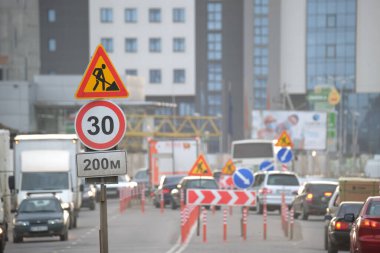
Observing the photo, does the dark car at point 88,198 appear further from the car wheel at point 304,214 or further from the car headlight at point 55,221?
the car headlight at point 55,221

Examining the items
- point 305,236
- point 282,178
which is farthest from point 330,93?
point 305,236

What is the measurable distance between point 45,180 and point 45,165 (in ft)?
1.85

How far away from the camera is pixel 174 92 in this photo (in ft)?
366

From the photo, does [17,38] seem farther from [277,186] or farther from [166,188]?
[277,186]

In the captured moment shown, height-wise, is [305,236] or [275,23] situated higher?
[275,23]

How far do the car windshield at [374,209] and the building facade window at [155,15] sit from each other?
93.6m

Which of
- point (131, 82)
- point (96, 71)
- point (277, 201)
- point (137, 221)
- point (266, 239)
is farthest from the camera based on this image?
point (131, 82)

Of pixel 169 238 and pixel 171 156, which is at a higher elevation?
pixel 171 156

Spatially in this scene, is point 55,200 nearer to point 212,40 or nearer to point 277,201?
point 277,201

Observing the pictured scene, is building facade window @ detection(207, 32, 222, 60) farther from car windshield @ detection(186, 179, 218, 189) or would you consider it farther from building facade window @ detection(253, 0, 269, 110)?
car windshield @ detection(186, 179, 218, 189)

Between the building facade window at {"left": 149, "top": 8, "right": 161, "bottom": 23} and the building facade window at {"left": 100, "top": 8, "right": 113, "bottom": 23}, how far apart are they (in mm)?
3732

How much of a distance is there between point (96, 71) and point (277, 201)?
36.2 metres

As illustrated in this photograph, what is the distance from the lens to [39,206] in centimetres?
3384

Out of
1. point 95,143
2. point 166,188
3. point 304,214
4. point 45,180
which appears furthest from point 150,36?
point 95,143
